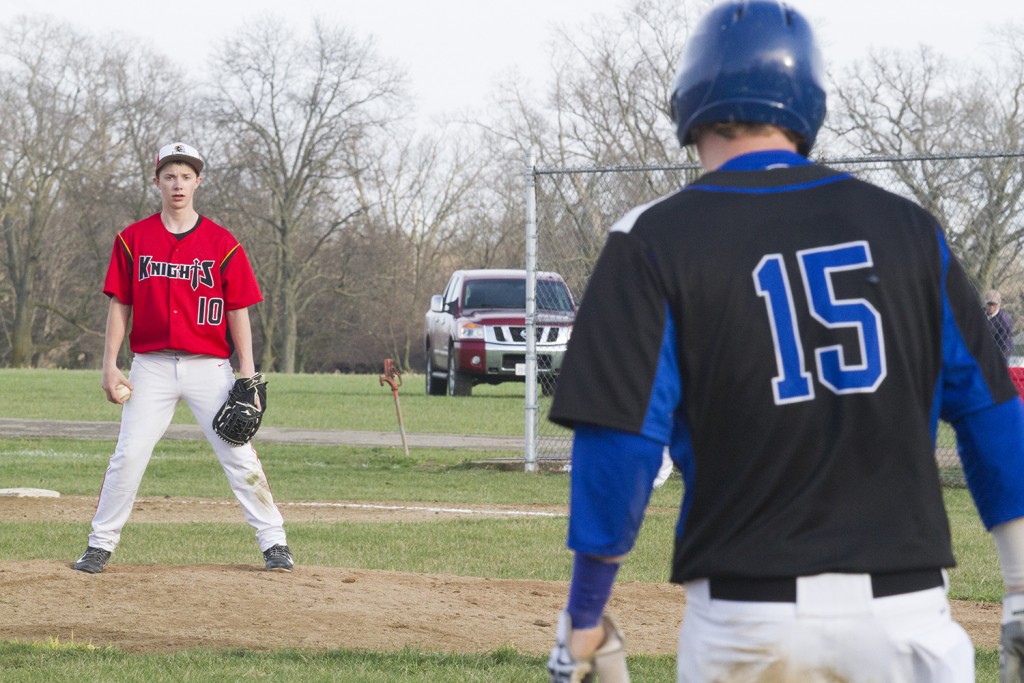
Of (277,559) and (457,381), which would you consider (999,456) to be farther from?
(457,381)

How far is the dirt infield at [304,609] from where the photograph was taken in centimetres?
591

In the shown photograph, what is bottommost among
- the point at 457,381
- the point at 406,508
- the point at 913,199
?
the point at 406,508

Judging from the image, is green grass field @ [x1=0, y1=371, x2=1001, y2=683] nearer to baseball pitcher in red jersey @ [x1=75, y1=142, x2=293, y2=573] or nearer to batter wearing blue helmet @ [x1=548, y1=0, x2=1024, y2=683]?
baseball pitcher in red jersey @ [x1=75, y1=142, x2=293, y2=573]

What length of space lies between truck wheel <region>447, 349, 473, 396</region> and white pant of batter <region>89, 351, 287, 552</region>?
1437cm

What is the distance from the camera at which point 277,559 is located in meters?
7.11

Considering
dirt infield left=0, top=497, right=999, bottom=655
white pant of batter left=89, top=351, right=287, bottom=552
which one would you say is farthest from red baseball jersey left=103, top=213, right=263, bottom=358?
dirt infield left=0, top=497, right=999, bottom=655

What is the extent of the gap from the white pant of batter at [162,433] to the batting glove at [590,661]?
4920mm

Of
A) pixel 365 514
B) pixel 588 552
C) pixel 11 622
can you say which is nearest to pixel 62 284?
pixel 365 514

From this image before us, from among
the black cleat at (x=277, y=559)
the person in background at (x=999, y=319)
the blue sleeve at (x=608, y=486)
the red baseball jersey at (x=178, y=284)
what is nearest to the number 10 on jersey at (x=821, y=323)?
the blue sleeve at (x=608, y=486)

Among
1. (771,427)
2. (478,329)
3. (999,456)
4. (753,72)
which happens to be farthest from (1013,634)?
(478,329)

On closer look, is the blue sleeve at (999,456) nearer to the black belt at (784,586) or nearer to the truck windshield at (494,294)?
the black belt at (784,586)

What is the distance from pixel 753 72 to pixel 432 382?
71.5ft

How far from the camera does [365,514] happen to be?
10.6m

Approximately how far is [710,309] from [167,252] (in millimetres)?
5270
